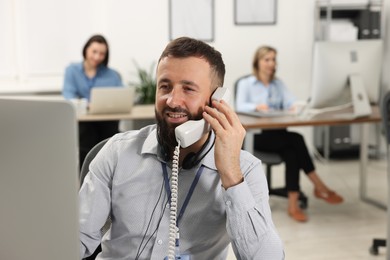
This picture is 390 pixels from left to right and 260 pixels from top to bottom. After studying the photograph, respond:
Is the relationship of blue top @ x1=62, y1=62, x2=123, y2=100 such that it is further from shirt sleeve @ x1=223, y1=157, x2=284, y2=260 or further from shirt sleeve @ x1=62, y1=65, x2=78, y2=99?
shirt sleeve @ x1=223, y1=157, x2=284, y2=260

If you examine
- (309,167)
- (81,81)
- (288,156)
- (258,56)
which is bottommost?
(309,167)

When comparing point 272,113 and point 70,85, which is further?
point 70,85

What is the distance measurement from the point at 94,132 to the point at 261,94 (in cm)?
130

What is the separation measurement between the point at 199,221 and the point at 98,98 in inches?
98.0

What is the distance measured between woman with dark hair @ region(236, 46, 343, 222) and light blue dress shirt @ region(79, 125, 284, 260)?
98.0 inches

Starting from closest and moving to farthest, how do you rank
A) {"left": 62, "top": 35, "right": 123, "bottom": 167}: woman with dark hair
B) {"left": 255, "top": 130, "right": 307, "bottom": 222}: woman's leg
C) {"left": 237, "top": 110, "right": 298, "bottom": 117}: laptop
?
{"left": 237, "top": 110, "right": 298, "bottom": 117}: laptop
{"left": 255, "top": 130, "right": 307, "bottom": 222}: woman's leg
{"left": 62, "top": 35, "right": 123, "bottom": 167}: woman with dark hair

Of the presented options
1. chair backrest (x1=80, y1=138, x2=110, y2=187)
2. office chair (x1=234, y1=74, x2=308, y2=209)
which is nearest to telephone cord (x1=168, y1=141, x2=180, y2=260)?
chair backrest (x1=80, y1=138, x2=110, y2=187)

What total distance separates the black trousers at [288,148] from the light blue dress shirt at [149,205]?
8.14 ft

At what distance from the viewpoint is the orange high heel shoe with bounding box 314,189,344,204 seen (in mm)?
4125

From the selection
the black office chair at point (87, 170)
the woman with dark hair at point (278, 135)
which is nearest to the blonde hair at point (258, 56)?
the woman with dark hair at point (278, 135)

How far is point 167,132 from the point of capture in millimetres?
1407

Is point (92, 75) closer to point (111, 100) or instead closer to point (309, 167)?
point (111, 100)

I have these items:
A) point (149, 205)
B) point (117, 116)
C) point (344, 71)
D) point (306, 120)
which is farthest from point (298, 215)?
point (149, 205)

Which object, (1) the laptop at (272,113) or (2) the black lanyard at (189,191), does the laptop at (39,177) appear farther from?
(1) the laptop at (272,113)
